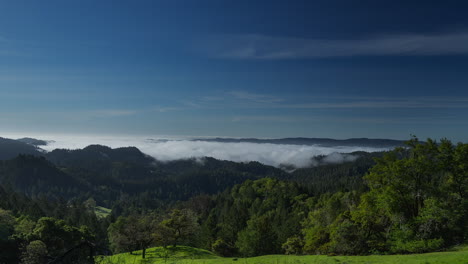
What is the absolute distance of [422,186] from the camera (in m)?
41.3

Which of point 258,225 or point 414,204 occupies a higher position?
point 414,204

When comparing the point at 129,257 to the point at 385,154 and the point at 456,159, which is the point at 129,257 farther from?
the point at 456,159

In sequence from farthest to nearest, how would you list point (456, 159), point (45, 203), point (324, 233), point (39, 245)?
point (45, 203)
point (324, 233)
point (39, 245)
point (456, 159)

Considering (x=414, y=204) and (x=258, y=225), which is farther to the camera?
(x=258, y=225)

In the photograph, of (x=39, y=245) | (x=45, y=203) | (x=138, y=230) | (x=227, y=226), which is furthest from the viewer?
(x=45, y=203)

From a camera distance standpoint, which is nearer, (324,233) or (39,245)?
(39,245)

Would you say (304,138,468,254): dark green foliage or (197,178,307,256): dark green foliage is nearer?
(304,138,468,254): dark green foliage

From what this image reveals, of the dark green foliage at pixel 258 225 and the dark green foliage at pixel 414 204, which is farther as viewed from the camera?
the dark green foliage at pixel 258 225

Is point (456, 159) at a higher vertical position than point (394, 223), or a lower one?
higher

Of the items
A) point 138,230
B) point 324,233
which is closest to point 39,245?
point 138,230

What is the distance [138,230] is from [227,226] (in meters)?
52.3

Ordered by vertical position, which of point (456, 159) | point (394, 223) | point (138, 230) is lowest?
point (138, 230)

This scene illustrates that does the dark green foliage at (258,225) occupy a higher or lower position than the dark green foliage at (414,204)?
lower

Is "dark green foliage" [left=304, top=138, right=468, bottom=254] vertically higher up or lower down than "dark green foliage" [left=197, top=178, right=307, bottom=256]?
higher up
